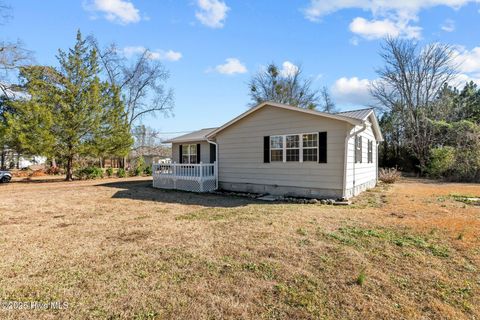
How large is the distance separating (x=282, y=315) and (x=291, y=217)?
4.17 metres

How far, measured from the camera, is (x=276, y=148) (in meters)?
10.3

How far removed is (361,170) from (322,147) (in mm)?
2985

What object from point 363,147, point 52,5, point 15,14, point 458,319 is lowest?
point 458,319

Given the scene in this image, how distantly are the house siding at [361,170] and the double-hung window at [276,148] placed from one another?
97.3 inches

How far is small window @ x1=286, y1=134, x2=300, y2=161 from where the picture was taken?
31.9 ft

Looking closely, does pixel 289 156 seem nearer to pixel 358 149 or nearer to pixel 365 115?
pixel 358 149

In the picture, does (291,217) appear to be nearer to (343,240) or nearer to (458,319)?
(343,240)

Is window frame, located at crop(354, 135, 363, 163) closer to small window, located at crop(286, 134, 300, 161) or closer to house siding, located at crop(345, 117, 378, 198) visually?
house siding, located at crop(345, 117, 378, 198)

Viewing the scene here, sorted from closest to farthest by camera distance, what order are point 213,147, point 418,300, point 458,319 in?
point 458,319 < point 418,300 < point 213,147

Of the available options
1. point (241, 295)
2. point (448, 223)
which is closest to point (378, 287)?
point (241, 295)

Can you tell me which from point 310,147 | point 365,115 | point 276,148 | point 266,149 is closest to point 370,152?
point 365,115

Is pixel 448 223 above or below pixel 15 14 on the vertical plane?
below

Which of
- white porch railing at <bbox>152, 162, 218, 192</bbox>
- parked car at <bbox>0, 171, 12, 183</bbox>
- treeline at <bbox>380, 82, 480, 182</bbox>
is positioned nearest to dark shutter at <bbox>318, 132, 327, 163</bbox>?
white porch railing at <bbox>152, 162, 218, 192</bbox>

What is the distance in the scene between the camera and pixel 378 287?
3.15 m
